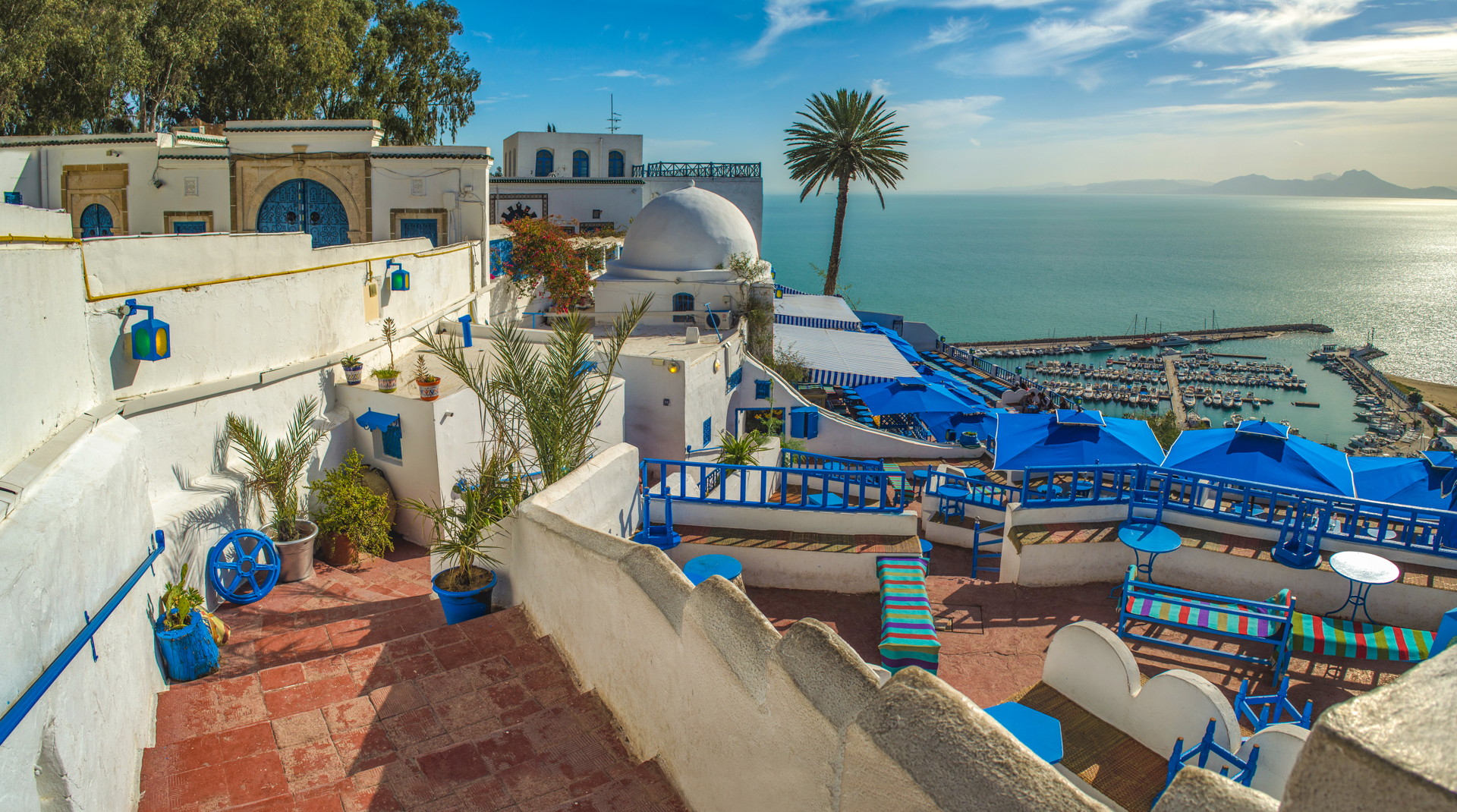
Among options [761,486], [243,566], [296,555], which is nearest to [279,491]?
[296,555]

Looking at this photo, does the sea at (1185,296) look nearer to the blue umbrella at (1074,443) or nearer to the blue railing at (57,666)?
the blue umbrella at (1074,443)

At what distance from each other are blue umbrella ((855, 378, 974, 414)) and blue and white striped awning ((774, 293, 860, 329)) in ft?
27.1

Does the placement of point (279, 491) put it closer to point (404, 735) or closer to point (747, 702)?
point (404, 735)

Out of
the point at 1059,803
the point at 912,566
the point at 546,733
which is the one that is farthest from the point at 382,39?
the point at 1059,803

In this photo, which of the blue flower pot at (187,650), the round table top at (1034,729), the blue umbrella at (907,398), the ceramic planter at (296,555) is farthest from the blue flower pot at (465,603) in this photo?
the blue umbrella at (907,398)

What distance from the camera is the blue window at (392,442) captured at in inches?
424

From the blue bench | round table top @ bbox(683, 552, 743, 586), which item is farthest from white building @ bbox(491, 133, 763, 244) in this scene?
the blue bench

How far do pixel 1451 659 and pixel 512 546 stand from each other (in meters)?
5.99

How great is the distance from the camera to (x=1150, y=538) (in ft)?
30.1

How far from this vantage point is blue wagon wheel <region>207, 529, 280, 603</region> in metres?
7.90

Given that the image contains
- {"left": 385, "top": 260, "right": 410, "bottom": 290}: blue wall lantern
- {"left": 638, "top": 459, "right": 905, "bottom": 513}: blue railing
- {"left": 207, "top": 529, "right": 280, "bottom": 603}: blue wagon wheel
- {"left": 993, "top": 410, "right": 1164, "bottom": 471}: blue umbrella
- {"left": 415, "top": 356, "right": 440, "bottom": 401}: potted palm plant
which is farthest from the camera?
{"left": 385, "top": 260, "right": 410, "bottom": 290}: blue wall lantern

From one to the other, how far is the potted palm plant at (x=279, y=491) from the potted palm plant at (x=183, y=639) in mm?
2434

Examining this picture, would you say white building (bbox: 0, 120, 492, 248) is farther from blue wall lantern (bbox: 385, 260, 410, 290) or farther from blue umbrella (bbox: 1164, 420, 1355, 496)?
blue umbrella (bbox: 1164, 420, 1355, 496)

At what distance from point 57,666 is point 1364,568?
9960mm
